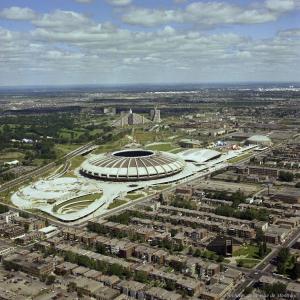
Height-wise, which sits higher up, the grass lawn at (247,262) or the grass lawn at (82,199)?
the grass lawn at (82,199)

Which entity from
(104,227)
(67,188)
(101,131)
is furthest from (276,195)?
(101,131)

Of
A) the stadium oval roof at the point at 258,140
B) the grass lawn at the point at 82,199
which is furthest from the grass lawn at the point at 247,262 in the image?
the stadium oval roof at the point at 258,140

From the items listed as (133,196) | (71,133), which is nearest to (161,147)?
(71,133)

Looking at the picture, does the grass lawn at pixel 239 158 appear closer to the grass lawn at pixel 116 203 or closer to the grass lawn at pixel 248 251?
the grass lawn at pixel 116 203

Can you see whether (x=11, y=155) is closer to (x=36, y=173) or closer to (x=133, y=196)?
(x=36, y=173)

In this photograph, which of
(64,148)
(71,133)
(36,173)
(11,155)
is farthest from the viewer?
(71,133)

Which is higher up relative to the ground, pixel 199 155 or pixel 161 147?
pixel 199 155

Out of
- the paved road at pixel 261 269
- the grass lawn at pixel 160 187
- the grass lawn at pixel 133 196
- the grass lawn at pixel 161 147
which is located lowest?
the paved road at pixel 261 269

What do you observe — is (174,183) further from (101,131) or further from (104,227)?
(101,131)

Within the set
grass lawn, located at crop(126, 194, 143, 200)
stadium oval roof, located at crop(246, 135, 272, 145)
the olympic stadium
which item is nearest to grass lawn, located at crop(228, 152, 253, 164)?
the olympic stadium
